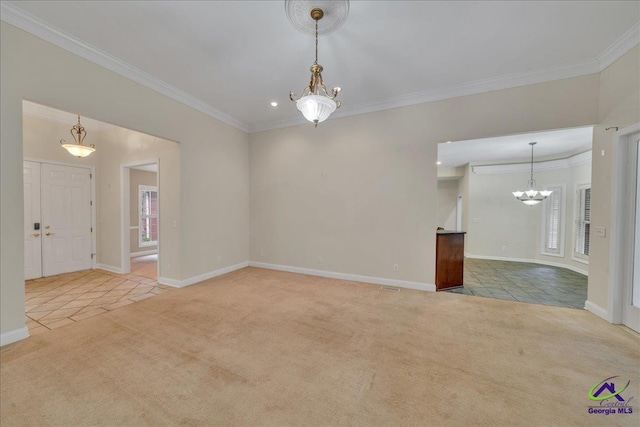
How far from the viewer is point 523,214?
23.4 feet

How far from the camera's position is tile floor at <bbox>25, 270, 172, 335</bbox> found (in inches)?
121

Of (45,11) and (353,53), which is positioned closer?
(45,11)

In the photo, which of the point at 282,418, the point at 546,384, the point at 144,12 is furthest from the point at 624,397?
the point at 144,12

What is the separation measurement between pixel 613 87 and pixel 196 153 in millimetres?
6239

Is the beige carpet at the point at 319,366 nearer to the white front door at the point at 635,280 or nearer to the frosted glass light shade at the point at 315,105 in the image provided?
the white front door at the point at 635,280

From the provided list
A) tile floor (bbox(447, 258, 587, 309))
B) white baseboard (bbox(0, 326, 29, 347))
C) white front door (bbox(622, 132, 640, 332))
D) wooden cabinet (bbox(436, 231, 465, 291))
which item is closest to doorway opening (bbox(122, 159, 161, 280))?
white baseboard (bbox(0, 326, 29, 347))

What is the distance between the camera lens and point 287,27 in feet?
8.63

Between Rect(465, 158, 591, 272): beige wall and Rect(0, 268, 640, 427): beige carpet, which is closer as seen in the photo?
Rect(0, 268, 640, 427): beige carpet

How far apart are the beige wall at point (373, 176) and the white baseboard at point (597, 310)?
6.58 feet

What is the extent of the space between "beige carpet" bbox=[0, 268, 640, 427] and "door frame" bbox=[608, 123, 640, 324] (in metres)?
0.37

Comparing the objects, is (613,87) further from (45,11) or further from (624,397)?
(45,11)

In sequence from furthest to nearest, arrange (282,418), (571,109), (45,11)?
(571,109)
(45,11)
(282,418)

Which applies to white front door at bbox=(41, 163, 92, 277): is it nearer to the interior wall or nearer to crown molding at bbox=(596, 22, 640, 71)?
crown molding at bbox=(596, 22, 640, 71)

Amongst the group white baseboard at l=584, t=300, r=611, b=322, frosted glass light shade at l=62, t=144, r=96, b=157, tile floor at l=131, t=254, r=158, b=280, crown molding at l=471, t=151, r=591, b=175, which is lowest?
tile floor at l=131, t=254, r=158, b=280
